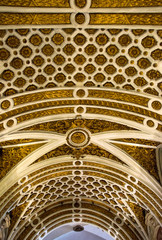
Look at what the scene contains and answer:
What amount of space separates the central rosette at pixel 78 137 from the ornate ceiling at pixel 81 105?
0.04m

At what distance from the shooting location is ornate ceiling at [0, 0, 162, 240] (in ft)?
28.7

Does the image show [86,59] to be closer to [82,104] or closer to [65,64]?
[65,64]

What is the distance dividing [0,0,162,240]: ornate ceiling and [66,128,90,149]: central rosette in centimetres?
4

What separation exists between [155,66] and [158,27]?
134 centimetres

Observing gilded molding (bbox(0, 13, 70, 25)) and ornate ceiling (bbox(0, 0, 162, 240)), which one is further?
ornate ceiling (bbox(0, 0, 162, 240))

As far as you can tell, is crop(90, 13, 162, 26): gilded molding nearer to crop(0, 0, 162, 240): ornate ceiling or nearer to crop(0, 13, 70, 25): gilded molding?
crop(0, 0, 162, 240): ornate ceiling

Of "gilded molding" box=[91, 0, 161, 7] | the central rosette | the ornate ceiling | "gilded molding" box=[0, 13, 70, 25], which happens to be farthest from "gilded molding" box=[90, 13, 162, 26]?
the central rosette

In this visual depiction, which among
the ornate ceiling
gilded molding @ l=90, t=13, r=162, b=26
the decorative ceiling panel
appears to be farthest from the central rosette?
gilded molding @ l=90, t=13, r=162, b=26

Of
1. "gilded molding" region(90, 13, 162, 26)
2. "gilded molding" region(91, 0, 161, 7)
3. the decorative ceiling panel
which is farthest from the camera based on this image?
the decorative ceiling panel

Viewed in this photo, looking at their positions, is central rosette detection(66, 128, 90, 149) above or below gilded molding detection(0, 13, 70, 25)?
below

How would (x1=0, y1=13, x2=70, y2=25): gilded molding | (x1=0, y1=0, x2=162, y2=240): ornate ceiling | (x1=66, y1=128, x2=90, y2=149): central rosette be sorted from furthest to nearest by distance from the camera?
1. (x1=66, y1=128, x2=90, y2=149): central rosette
2. (x1=0, y1=0, x2=162, y2=240): ornate ceiling
3. (x1=0, y1=13, x2=70, y2=25): gilded molding

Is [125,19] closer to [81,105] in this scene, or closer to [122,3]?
[122,3]

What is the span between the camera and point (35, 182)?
502 inches

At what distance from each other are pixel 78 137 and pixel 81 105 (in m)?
1.52
